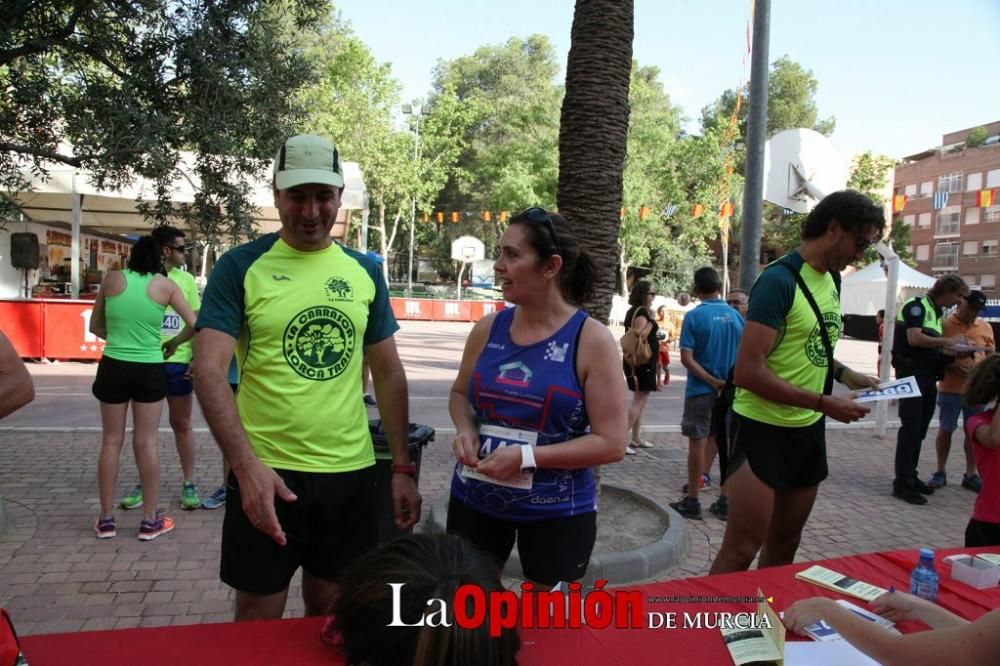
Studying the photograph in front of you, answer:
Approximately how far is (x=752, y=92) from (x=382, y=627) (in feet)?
24.0

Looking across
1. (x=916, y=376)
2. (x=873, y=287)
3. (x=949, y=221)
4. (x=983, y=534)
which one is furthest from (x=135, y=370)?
(x=949, y=221)

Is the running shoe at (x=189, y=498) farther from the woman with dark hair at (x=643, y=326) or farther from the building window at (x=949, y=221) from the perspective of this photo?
A: the building window at (x=949, y=221)

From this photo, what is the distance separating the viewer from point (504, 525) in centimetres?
235

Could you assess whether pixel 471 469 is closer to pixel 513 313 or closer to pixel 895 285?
pixel 513 313

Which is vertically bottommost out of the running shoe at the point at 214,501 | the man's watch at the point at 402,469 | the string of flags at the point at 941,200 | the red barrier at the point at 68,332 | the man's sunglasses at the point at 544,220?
the running shoe at the point at 214,501

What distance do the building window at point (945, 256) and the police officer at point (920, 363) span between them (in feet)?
195

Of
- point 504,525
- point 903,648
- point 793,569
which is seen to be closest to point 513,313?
point 504,525

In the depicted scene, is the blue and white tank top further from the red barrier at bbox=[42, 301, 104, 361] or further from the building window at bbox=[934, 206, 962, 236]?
the building window at bbox=[934, 206, 962, 236]

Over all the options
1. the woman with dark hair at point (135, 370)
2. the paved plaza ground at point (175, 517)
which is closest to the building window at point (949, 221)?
the paved plaza ground at point (175, 517)

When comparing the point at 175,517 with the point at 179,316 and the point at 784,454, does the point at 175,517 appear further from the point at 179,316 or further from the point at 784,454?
the point at 784,454

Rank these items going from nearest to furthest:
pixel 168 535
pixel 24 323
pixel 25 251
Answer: pixel 168 535, pixel 24 323, pixel 25 251

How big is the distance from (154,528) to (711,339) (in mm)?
4506

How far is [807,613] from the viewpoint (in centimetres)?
179

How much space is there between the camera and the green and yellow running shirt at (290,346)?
2107 millimetres
